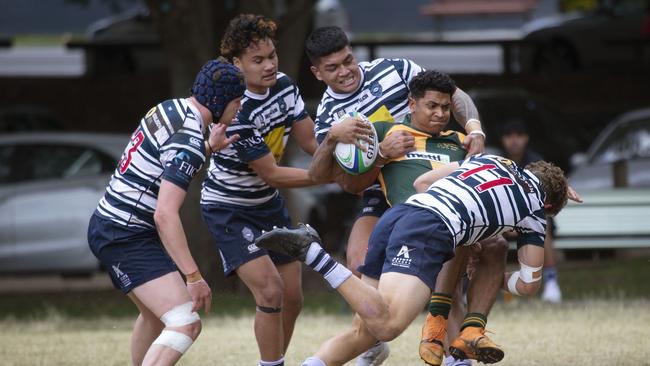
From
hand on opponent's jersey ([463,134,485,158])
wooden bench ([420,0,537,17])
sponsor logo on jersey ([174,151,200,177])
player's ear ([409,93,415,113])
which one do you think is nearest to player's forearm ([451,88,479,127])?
hand on opponent's jersey ([463,134,485,158])

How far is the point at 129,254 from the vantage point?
7.04m

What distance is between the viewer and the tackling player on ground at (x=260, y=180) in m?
7.84

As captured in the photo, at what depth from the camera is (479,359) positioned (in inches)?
282

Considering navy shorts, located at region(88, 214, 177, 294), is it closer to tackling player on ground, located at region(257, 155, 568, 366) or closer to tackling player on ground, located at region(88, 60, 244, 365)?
tackling player on ground, located at region(88, 60, 244, 365)

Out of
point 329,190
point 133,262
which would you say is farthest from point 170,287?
point 329,190

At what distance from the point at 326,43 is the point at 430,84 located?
0.74 m

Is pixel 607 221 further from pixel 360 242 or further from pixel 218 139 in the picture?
pixel 218 139

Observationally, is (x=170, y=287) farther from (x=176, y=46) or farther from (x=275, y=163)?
(x=176, y=46)

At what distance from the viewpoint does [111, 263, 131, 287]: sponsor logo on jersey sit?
7.01 metres

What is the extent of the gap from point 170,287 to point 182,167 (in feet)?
2.18

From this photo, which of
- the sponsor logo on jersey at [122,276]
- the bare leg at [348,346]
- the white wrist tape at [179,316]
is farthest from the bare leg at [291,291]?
the sponsor logo on jersey at [122,276]

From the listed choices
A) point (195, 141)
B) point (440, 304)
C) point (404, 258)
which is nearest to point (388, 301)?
point (404, 258)

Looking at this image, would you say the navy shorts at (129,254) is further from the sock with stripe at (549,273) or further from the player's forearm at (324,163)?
the sock with stripe at (549,273)

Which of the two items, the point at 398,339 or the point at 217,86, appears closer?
the point at 217,86
